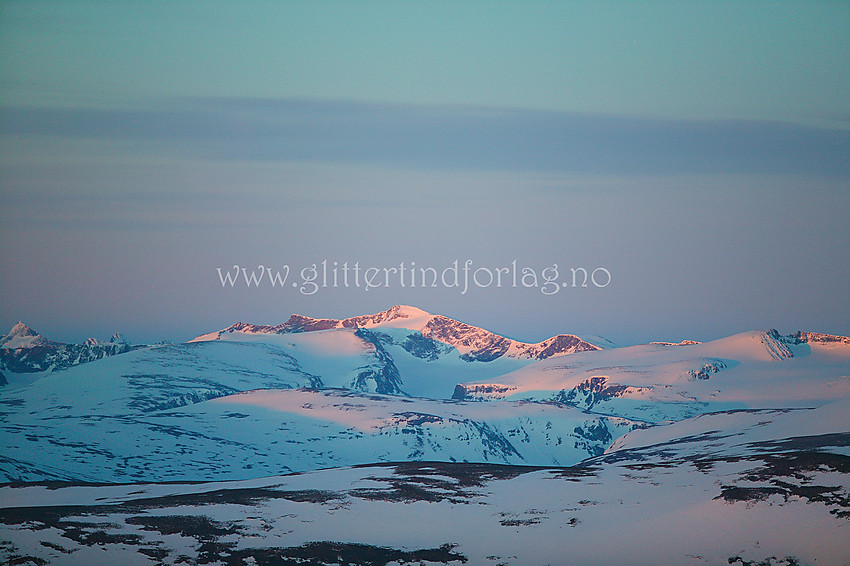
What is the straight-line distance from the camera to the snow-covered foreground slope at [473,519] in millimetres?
79438

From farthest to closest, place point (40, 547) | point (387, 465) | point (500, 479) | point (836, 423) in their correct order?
point (836, 423), point (387, 465), point (500, 479), point (40, 547)

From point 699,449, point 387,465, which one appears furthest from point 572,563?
point 699,449

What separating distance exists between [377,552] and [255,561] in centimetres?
1038

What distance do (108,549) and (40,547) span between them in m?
5.44

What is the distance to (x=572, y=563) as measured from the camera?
79.2 m

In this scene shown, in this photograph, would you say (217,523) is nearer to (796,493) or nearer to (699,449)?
(796,493)

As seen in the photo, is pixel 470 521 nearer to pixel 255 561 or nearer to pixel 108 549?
pixel 255 561

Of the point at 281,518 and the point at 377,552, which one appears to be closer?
the point at 377,552

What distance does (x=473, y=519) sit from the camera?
92.2 metres

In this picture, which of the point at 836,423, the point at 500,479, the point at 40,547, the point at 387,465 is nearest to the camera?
the point at 40,547

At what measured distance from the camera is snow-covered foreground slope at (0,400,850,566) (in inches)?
3127

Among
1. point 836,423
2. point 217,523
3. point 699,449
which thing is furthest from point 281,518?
point 836,423

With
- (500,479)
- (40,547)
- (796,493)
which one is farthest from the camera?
(500,479)

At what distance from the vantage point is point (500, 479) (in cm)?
11419
